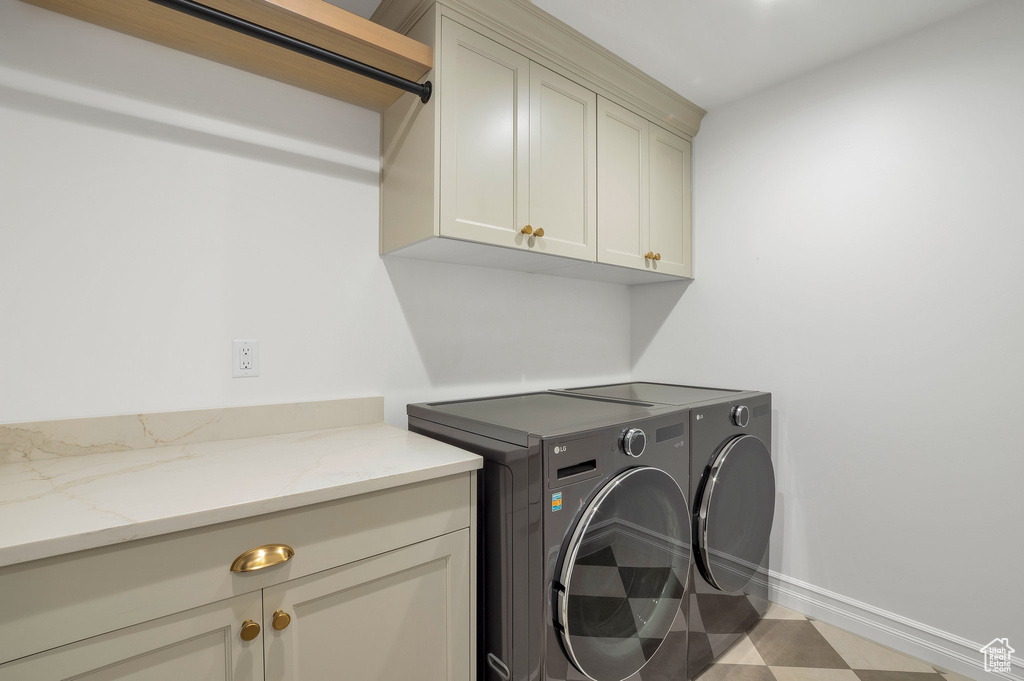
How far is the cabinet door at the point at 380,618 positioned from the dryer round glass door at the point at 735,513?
0.88m

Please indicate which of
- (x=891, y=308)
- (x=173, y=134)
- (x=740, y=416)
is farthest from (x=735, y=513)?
(x=173, y=134)

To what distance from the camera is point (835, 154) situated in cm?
194

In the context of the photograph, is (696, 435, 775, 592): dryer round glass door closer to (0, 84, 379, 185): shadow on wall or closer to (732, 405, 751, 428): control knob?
(732, 405, 751, 428): control knob

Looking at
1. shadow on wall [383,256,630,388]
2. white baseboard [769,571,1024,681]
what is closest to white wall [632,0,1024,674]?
white baseboard [769,571,1024,681]

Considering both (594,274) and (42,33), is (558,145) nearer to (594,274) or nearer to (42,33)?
(594,274)

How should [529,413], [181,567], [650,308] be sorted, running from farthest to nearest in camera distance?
1. [650,308]
2. [529,413]
3. [181,567]

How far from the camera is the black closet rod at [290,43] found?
1071mm

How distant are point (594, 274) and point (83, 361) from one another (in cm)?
186

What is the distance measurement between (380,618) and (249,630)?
279 mm

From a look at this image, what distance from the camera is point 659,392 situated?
6.99 feet

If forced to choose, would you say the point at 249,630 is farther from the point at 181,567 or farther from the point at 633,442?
the point at 633,442

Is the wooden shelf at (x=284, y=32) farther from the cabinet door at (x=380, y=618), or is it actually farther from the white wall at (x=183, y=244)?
the cabinet door at (x=380, y=618)

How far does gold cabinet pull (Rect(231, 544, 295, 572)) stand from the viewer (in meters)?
0.87

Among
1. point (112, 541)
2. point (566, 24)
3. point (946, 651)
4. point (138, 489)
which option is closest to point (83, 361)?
point (138, 489)
